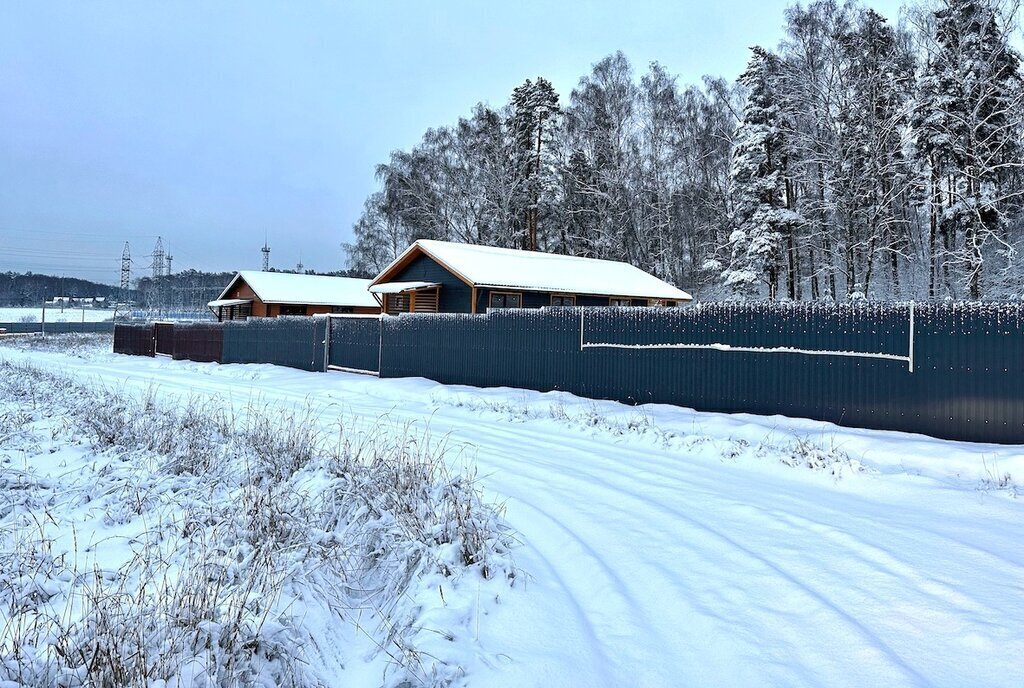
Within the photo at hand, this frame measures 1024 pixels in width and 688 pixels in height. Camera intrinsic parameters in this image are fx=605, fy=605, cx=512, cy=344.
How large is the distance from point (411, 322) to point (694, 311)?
8427 mm

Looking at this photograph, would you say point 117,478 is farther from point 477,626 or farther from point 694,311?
point 694,311

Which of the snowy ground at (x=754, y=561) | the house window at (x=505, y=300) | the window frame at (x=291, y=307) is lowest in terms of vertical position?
the snowy ground at (x=754, y=561)

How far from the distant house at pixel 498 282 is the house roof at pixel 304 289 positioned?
969 cm

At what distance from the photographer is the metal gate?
1778 centimetres

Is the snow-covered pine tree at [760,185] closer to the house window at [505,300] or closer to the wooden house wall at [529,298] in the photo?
the wooden house wall at [529,298]

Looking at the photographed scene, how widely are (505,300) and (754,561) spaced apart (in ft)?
64.2

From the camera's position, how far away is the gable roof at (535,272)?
22.3 metres

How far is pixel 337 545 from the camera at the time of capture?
3982 millimetres

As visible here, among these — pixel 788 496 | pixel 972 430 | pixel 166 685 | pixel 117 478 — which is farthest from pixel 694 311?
pixel 166 685

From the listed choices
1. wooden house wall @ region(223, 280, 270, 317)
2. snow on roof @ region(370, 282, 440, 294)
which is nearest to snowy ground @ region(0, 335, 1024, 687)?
snow on roof @ region(370, 282, 440, 294)

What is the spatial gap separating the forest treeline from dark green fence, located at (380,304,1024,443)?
28.9 ft

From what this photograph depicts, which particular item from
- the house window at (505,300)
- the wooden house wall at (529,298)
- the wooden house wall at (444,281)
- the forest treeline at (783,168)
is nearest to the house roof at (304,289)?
the forest treeline at (783,168)

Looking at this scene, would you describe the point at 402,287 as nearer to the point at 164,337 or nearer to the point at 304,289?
the point at 164,337

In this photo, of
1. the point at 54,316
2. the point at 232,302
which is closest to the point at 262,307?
the point at 232,302
